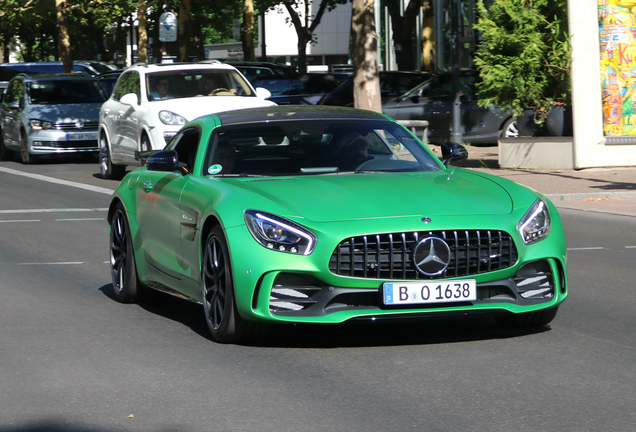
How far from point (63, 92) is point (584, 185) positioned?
12555mm

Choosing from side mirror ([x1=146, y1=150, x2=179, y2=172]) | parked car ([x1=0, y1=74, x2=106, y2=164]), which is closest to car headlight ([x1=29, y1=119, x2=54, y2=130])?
parked car ([x1=0, y1=74, x2=106, y2=164])

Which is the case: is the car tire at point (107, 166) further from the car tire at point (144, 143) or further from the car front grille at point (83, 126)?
the car front grille at point (83, 126)

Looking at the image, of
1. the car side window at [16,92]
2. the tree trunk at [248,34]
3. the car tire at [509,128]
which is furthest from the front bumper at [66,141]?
the tree trunk at [248,34]

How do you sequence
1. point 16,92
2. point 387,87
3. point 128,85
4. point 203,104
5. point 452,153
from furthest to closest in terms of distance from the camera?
point 387,87 → point 16,92 → point 128,85 → point 203,104 → point 452,153

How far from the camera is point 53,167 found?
23.7 m

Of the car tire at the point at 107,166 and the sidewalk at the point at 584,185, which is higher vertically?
the car tire at the point at 107,166

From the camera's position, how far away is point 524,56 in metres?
19.1

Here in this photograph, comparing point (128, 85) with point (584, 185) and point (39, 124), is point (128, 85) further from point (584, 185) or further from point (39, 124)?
point (584, 185)

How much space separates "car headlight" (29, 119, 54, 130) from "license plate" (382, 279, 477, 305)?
18971mm

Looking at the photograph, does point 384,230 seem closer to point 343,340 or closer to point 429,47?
point 343,340

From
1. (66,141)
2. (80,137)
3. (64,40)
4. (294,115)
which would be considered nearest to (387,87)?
(80,137)

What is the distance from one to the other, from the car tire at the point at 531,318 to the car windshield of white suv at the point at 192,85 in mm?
12118

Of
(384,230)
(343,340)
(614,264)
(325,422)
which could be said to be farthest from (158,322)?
(614,264)

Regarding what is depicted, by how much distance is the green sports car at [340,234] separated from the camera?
19.8 feet
